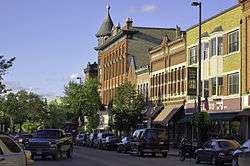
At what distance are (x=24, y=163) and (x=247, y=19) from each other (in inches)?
1248

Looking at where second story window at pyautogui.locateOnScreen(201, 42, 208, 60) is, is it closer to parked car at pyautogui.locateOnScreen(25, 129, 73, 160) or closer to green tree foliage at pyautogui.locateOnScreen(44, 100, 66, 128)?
parked car at pyautogui.locateOnScreen(25, 129, 73, 160)

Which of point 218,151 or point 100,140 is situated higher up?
point 218,151

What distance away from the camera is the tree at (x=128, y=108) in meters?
63.6

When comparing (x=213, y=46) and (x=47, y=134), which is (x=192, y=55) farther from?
(x=47, y=134)

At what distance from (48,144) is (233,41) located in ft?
66.0

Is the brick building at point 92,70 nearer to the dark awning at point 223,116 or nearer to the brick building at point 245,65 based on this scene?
the dark awning at point 223,116

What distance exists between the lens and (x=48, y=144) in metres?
32.7

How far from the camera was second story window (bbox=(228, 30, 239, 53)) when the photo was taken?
151ft

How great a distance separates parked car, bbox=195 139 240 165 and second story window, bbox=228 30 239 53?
15125 mm

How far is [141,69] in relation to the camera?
71.8 m

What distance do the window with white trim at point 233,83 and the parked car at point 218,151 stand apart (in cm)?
1383

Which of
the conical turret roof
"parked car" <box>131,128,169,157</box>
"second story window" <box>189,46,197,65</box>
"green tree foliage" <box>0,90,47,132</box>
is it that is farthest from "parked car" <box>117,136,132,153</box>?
"green tree foliage" <box>0,90,47,132</box>

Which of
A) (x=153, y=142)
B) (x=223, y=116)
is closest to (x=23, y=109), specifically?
(x=223, y=116)

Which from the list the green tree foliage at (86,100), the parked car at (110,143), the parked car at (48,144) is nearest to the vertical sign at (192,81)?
the parked car at (110,143)
